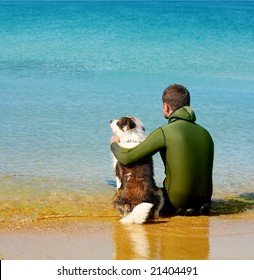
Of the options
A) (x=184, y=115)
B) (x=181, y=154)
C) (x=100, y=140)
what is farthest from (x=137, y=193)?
(x=100, y=140)

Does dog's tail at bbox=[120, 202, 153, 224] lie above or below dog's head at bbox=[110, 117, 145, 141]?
below

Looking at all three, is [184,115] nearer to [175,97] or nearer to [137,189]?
[175,97]

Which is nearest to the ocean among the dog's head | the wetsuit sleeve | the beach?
the beach

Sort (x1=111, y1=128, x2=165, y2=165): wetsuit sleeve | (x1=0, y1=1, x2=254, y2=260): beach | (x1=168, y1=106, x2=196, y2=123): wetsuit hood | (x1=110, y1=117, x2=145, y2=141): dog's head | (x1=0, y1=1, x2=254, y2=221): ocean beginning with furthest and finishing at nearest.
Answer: (x1=0, y1=1, x2=254, y2=221): ocean < (x1=110, y1=117, x2=145, y2=141): dog's head < (x1=168, y1=106, x2=196, y2=123): wetsuit hood < (x1=111, y1=128, x2=165, y2=165): wetsuit sleeve < (x1=0, y1=1, x2=254, y2=260): beach

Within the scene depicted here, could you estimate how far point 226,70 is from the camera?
19.1 m

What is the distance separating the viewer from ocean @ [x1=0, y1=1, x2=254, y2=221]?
332 inches

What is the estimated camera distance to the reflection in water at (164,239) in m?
5.95

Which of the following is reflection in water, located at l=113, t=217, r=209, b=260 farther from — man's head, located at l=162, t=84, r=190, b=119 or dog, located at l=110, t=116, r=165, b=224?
man's head, located at l=162, t=84, r=190, b=119

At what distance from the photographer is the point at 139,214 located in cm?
674

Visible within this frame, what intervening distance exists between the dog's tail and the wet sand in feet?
0.22

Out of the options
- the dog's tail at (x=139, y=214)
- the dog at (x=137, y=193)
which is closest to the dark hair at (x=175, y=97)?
the dog at (x=137, y=193)

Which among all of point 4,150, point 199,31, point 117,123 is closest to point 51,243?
point 117,123

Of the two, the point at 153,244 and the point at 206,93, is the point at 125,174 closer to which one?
the point at 153,244

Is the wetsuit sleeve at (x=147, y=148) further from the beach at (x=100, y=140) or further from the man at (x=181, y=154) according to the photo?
the beach at (x=100, y=140)
